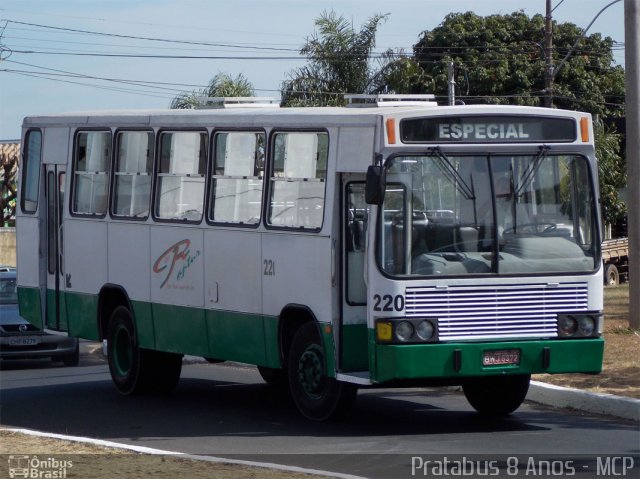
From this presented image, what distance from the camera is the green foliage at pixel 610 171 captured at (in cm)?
3856

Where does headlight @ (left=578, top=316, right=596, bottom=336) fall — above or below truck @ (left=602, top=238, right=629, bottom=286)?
below

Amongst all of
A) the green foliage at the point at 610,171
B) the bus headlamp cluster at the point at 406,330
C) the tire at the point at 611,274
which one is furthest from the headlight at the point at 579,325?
the tire at the point at 611,274

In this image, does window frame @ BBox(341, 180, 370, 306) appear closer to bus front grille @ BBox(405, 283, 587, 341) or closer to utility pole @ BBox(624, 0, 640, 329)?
bus front grille @ BBox(405, 283, 587, 341)

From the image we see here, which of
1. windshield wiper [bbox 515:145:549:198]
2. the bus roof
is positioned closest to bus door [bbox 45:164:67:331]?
the bus roof

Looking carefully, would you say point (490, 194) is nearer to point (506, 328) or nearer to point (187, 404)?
point (506, 328)

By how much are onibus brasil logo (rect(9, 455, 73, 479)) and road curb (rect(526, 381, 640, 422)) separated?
18.5ft

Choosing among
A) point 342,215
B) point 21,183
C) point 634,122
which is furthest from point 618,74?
point 342,215

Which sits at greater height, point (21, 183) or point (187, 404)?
point (21, 183)

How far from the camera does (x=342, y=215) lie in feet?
39.0

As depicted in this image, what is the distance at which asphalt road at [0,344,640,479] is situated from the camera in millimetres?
10344

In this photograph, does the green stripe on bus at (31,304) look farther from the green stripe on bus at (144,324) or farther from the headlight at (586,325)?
the headlight at (586,325)

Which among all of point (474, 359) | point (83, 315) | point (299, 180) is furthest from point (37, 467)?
point (83, 315)

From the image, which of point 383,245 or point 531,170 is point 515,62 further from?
point 383,245

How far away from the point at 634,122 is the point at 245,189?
7366mm
